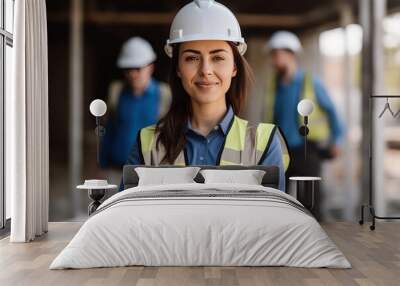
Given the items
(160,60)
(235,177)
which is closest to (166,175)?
(235,177)

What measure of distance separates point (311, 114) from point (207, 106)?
113 centimetres

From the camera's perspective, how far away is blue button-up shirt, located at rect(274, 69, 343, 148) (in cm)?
716

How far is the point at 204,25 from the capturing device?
22.9ft

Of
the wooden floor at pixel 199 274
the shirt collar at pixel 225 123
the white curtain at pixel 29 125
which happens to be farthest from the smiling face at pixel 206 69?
the wooden floor at pixel 199 274

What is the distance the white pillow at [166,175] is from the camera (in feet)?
21.2

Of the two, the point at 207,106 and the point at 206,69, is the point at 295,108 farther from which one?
the point at 206,69

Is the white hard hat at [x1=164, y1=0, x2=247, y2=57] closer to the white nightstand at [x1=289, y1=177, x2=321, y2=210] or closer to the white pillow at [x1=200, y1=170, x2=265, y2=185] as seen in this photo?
the white pillow at [x1=200, y1=170, x2=265, y2=185]

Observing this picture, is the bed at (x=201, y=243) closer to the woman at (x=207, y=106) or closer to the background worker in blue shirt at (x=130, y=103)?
the woman at (x=207, y=106)

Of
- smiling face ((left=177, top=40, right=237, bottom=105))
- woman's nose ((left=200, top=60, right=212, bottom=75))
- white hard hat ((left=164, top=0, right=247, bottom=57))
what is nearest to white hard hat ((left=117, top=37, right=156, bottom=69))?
white hard hat ((left=164, top=0, right=247, bottom=57))

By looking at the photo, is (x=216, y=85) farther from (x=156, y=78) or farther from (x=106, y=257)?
(x=106, y=257)

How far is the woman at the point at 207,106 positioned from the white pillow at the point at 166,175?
35 centimetres

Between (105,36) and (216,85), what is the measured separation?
1.30 metres

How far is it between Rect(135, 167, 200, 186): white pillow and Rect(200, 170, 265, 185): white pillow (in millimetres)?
173

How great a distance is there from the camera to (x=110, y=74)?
7168 millimetres
